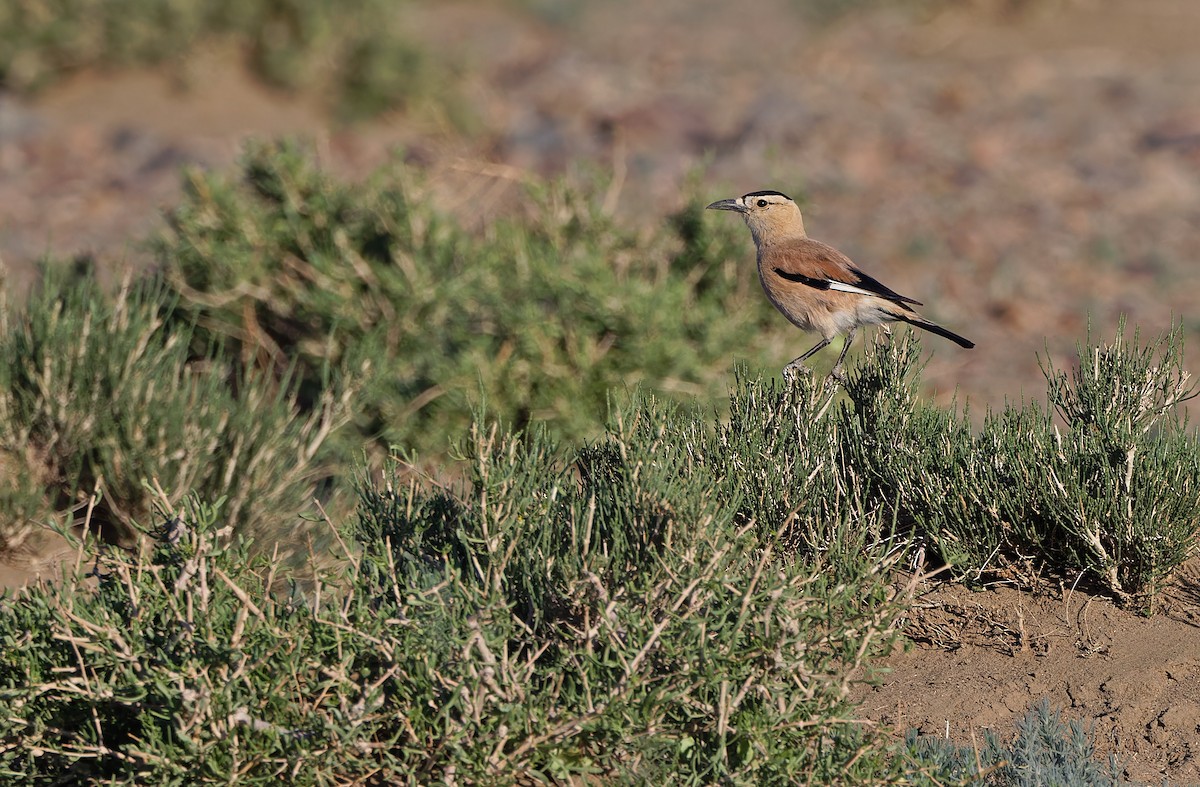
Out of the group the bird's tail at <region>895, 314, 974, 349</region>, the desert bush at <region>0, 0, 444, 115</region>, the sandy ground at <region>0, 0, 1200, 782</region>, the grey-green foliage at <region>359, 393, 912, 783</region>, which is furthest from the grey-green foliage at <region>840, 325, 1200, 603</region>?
the desert bush at <region>0, 0, 444, 115</region>

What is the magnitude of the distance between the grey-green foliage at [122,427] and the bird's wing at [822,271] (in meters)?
2.03

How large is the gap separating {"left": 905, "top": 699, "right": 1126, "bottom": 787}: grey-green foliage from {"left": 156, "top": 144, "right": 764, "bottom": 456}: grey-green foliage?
11.1ft

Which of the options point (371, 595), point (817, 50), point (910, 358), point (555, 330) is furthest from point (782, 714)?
point (817, 50)

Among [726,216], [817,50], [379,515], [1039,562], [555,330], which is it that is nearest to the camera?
[379,515]

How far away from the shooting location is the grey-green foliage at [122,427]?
583cm

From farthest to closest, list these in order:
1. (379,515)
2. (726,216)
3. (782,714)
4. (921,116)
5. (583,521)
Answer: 1. (921,116)
2. (726,216)
3. (379,515)
4. (583,521)
5. (782,714)

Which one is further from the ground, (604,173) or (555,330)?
(604,173)

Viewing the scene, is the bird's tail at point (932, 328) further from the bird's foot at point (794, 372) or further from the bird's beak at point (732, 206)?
the bird's beak at point (732, 206)

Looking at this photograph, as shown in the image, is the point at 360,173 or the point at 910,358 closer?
the point at 910,358

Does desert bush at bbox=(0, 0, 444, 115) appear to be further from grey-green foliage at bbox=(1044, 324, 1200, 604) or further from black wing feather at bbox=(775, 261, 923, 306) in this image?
grey-green foliage at bbox=(1044, 324, 1200, 604)

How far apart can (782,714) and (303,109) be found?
41.1ft

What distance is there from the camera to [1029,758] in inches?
142

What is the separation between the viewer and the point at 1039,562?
4.37 metres

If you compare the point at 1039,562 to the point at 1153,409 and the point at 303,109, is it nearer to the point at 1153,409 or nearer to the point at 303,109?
the point at 1153,409
